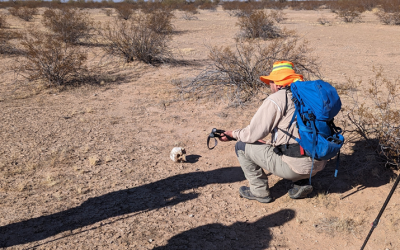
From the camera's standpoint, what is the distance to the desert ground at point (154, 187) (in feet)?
9.02

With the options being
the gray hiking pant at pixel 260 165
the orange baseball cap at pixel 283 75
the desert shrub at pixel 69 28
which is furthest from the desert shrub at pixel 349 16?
the gray hiking pant at pixel 260 165

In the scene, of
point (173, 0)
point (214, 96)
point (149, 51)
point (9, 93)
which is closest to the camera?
point (214, 96)

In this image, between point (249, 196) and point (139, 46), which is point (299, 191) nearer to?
point (249, 196)

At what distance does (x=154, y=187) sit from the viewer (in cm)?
352

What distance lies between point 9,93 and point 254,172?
588 cm

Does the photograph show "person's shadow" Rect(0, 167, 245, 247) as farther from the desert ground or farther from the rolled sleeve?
the rolled sleeve

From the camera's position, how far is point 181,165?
13.1 feet

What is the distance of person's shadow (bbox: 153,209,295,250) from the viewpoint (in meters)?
2.65

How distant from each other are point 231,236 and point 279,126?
1042 mm

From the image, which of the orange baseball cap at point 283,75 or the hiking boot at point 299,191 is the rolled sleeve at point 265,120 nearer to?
the orange baseball cap at point 283,75

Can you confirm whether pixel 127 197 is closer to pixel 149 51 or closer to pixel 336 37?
pixel 149 51

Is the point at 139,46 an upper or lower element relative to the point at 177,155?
upper

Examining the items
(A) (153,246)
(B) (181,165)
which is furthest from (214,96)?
(A) (153,246)

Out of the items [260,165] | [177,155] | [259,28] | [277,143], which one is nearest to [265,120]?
[277,143]
